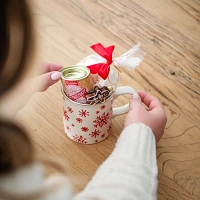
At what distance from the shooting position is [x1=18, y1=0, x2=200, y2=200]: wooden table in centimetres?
95

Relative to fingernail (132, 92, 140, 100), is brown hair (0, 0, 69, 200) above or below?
above

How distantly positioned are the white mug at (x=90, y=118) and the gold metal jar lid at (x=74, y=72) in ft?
0.13

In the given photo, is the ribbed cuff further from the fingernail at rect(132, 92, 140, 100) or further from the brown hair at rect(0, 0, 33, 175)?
the brown hair at rect(0, 0, 33, 175)

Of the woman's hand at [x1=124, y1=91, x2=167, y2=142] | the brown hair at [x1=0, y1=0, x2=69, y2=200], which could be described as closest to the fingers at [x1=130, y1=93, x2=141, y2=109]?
the woman's hand at [x1=124, y1=91, x2=167, y2=142]

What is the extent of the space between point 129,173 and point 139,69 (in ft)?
1.44

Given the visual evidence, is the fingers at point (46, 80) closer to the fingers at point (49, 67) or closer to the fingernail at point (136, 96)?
the fingers at point (49, 67)

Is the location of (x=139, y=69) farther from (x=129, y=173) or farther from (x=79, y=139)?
(x=129, y=173)

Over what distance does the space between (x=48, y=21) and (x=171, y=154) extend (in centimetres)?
54

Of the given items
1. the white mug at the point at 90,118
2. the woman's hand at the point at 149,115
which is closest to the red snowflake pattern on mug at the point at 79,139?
the white mug at the point at 90,118

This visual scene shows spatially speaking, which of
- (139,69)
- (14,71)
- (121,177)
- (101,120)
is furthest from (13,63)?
(139,69)

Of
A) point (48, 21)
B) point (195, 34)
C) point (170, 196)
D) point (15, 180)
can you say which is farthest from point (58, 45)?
point (15, 180)

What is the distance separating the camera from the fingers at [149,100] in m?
0.97

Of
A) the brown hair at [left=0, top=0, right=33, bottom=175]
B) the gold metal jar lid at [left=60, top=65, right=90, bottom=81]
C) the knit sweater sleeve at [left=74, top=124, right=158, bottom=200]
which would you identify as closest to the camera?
the brown hair at [left=0, top=0, right=33, bottom=175]

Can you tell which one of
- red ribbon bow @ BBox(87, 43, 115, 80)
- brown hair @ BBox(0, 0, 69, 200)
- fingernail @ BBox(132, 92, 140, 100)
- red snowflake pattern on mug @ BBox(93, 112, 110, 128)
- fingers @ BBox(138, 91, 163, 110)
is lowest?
red snowflake pattern on mug @ BBox(93, 112, 110, 128)
